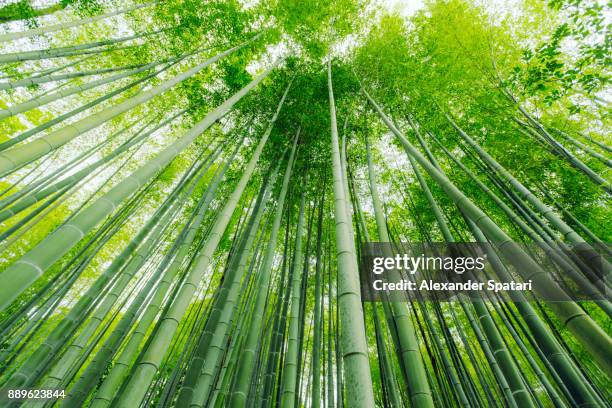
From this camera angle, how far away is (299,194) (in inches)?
171

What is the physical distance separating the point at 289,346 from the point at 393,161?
4.49 m

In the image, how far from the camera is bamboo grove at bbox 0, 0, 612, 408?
145cm

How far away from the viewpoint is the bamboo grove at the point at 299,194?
57.2 inches

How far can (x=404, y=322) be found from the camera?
1394mm

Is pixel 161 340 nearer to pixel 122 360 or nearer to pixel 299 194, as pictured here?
pixel 122 360

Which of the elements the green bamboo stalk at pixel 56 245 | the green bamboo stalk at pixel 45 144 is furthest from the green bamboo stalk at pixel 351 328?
the green bamboo stalk at pixel 45 144

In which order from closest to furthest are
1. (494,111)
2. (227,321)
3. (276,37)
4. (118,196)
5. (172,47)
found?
(118,196)
(227,321)
(494,111)
(172,47)
(276,37)

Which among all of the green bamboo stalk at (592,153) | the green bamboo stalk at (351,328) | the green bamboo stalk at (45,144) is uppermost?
the green bamboo stalk at (592,153)

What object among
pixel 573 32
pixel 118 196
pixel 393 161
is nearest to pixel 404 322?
pixel 118 196

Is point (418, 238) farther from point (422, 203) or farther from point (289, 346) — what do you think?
point (289, 346)

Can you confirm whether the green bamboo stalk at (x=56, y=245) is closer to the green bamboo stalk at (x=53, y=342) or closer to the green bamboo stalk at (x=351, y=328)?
the green bamboo stalk at (x=351, y=328)
